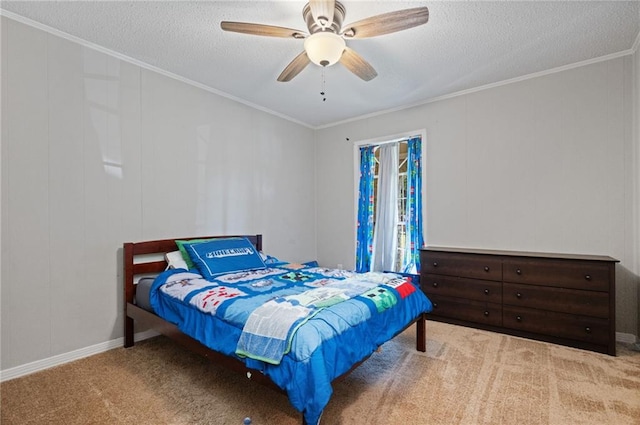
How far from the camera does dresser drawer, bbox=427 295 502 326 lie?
304cm

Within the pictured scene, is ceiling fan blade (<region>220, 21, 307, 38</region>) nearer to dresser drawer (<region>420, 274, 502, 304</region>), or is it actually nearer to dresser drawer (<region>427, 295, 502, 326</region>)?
dresser drawer (<region>420, 274, 502, 304</region>)

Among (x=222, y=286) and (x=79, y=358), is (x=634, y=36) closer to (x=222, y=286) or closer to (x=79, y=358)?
(x=222, y=286)

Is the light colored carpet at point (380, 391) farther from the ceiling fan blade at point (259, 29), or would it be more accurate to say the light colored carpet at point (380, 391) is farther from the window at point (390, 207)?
the ceiling fan blade at point (259, 29)

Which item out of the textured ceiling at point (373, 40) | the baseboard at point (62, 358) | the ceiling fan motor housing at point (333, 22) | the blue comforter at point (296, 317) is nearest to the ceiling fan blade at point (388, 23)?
the ceiling fan motor housing at point (333, 22)

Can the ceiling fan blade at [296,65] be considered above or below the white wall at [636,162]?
above

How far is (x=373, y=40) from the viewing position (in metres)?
2.56

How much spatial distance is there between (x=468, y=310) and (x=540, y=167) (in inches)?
67.5

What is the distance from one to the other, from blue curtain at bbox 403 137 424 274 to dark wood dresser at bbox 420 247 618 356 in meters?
0.54

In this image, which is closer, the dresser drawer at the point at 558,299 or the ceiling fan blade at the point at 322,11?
the ceiling fan blade at the point at 322,11

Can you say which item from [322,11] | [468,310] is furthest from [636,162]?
[322,11]

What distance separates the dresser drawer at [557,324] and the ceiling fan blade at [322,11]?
304 centimetres

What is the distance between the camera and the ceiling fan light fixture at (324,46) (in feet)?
6.40

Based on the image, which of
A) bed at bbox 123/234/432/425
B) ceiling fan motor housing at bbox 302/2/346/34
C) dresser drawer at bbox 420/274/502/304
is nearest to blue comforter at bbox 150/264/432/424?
bed at bbox 123/234/432/425

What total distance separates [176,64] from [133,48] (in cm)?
38
